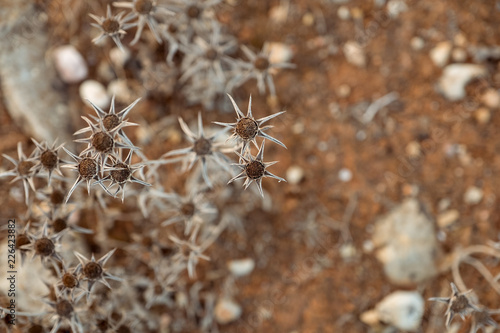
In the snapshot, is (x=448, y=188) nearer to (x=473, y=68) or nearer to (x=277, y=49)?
(x=473, y=68)

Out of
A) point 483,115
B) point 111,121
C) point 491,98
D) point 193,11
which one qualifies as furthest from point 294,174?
point 111,121

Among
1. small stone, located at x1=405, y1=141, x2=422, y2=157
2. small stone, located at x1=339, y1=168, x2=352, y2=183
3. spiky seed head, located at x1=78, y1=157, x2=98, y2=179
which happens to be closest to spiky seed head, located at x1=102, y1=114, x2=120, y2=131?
spiky seed head, located at x1=78, y1=157, x2=98, y2=179

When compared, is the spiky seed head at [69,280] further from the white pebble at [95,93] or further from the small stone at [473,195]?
the small stone at [473,195]

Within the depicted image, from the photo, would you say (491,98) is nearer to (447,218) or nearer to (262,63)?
(447,218)

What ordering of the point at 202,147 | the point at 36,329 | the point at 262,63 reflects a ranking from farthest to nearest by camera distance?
1. the point at 262,63
2. the point at 36,329
3. the point at 202,147

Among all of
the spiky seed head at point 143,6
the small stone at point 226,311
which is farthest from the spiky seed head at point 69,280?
the spiky seed head at point 143,6

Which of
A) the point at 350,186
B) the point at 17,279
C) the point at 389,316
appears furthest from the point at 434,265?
the point at 17,279

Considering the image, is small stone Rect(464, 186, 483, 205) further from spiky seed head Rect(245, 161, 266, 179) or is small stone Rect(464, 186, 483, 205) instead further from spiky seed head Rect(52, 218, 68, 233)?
spiky seed head Rect(52, 218, 68, 233)
